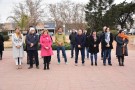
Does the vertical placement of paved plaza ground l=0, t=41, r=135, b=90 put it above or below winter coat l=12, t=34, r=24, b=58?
below

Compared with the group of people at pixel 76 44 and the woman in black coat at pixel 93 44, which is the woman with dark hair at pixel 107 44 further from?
the woman in black coat at pixel 93 44

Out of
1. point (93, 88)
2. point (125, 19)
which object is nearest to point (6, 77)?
point (93, 88)

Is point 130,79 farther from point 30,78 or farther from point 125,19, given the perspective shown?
point 125,19

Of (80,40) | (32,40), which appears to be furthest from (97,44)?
(32,40)

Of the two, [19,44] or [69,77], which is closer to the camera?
[69,77]

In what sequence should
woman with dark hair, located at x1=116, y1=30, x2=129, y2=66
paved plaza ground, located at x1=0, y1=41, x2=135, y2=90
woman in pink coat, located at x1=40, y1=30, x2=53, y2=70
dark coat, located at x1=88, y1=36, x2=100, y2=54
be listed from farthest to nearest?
woman with dark hair, located at x1=116, y1=30, x2=129, y2=66 < dark coat, located at x1=88, y1=36, x2=100, y2=54 < woman in pink coat, located at x1=40, y1=30, x2=53, y2=70 < paved plaza ground, located at x1=0, y1=41, x2=135, y2=90

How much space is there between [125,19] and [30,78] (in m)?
64.6

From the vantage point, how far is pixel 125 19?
73.6 m

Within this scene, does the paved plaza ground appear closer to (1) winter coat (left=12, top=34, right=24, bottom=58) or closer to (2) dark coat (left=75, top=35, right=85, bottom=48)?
(1) winter coat (left=12, top=34, right=24, bottom=58)

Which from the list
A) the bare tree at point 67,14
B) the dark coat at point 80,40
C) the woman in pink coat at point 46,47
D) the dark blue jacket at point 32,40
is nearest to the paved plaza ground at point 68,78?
the woman in pink coat at point 46,47

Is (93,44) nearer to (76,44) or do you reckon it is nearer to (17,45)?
(76,44)

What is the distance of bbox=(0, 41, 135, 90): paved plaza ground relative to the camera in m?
9.46

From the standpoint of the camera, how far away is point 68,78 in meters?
10.9

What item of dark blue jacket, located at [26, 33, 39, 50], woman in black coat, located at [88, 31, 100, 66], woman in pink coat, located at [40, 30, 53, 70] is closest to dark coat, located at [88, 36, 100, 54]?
woman in black coat, located at [88, 31, 100, 66]
